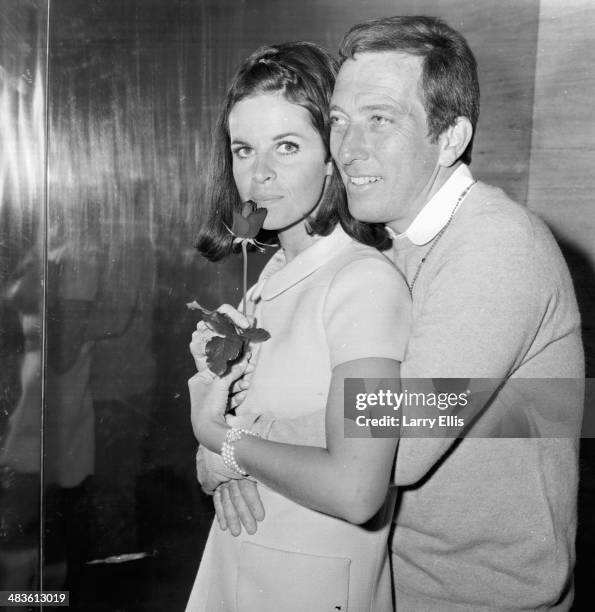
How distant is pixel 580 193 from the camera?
1.31 metres

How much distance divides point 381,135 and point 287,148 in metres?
0.12

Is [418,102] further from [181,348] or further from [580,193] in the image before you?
[181,348]

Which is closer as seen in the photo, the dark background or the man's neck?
the man's neck

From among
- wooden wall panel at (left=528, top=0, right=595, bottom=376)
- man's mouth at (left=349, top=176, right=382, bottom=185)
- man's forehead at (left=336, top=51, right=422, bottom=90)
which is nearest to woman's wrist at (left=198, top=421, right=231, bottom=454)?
man's mouth at (left=349, top=176, right=382, bottom=185)

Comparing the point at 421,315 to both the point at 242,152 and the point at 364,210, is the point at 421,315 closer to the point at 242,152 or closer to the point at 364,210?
the point at 364,210

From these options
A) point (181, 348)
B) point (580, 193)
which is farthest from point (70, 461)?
point (580, 193)

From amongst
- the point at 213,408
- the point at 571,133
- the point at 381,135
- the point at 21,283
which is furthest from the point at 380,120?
the point at 21,283

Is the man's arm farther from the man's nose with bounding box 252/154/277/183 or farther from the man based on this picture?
the man's nose with bounding box 252/154/277/183

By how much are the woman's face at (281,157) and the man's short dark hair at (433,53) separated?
11 centimetres

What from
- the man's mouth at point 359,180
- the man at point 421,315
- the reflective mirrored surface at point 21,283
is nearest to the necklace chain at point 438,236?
the man at point 421,315

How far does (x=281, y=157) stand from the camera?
0.82 meters

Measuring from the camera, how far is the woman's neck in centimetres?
83

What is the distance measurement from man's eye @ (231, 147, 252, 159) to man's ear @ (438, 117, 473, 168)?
25 centimetres

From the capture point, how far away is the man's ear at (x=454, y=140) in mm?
874
